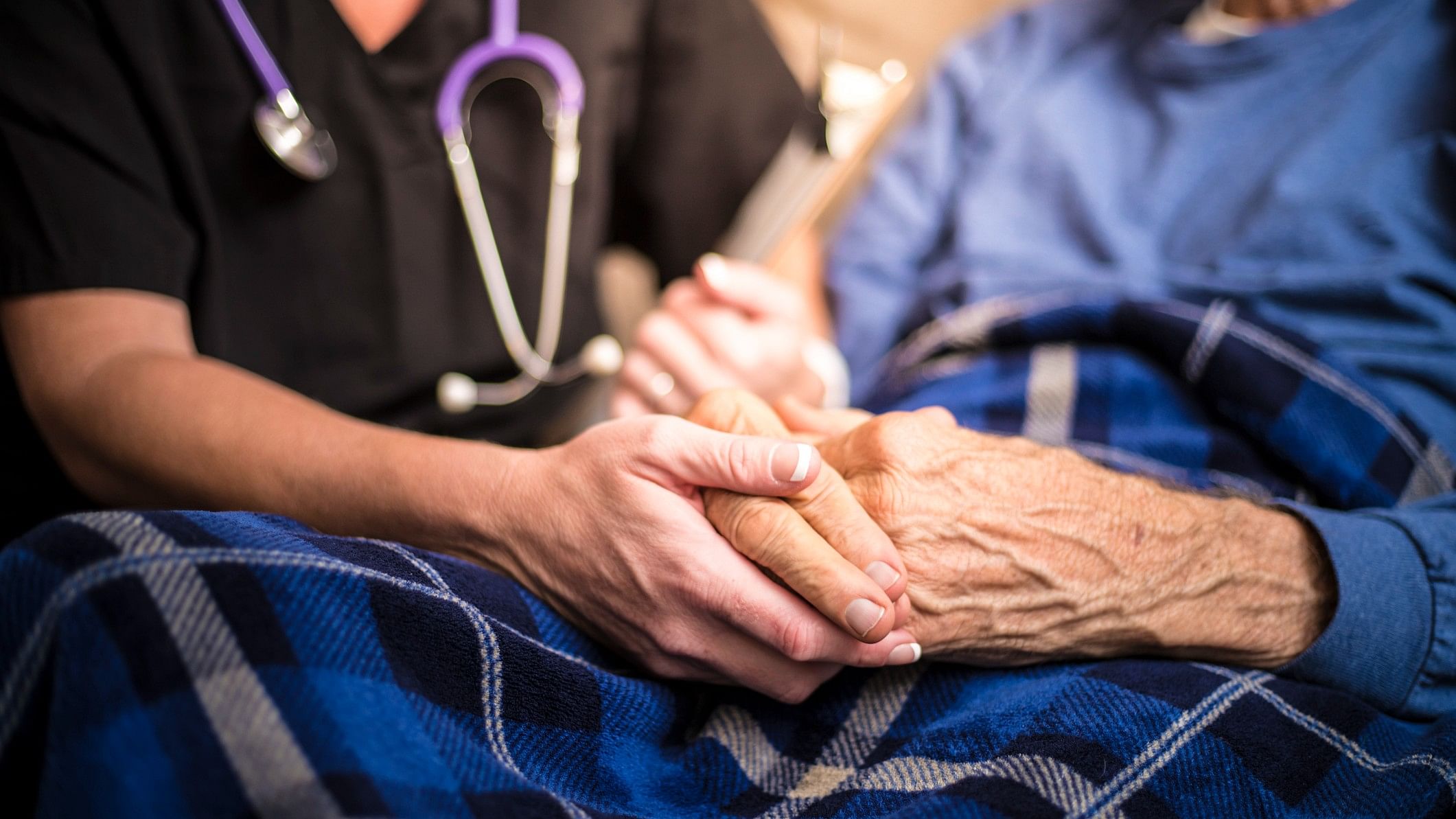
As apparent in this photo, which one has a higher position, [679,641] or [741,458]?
[741,458]

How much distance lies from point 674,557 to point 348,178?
1.77 ft

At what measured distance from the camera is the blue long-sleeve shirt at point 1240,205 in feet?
1.90

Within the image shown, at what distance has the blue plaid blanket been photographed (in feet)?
1.15

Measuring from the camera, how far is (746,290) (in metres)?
0.81

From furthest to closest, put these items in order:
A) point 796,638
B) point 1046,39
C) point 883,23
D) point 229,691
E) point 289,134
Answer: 1. point 883,23
2. point 1046,39
3. point 289,134
4. point 796,638
5. point 229,691

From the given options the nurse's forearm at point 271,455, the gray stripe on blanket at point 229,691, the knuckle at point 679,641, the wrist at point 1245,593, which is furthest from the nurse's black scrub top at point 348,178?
the wrist at point 1245,593

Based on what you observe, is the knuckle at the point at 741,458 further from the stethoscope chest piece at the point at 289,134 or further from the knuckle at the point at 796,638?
the stethoscope chest piece at the point at 289,134

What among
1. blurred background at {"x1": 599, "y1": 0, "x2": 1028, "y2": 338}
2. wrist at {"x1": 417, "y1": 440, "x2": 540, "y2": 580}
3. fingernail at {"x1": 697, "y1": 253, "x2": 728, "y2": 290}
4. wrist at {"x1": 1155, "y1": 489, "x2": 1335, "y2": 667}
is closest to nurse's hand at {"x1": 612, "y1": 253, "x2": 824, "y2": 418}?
fingernail at {"x1": 697, "y1": 253, "x2": 728, "y2": 290}

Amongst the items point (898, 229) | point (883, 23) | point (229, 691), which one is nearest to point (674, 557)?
point (229, 691)

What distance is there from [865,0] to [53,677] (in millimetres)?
1297

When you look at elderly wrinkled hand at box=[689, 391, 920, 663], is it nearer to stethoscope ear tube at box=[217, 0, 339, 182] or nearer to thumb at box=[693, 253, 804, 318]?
thumb at box=[693, 253, 804, 318]

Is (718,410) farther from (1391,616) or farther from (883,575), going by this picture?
(1391,616)

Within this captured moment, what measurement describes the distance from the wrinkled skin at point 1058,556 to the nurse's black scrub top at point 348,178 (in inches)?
16.3

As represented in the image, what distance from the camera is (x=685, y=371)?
80 cm
